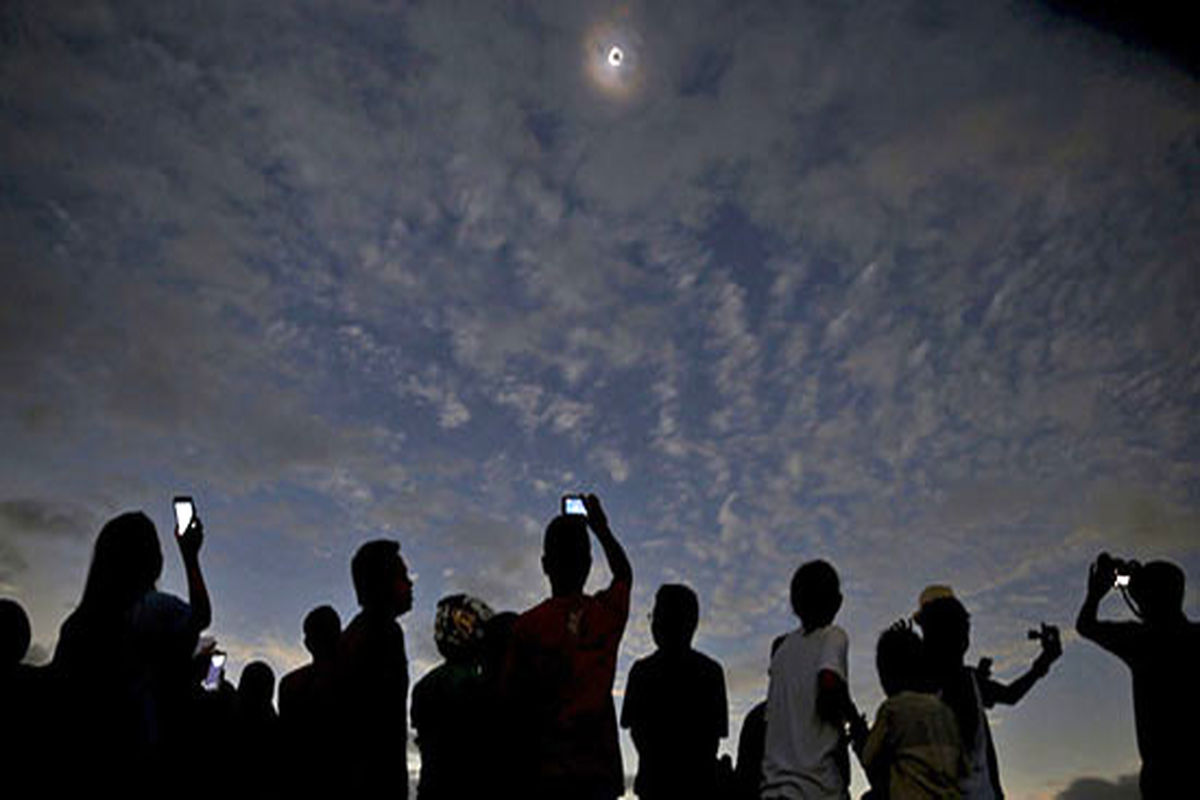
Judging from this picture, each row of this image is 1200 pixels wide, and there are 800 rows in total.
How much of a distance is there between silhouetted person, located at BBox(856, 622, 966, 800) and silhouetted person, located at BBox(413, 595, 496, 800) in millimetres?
2151

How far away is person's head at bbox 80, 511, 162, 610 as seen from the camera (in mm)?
4207

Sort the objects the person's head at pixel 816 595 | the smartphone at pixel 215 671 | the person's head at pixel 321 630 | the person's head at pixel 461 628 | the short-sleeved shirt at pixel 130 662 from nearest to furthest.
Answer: the short-sleeved shirt at pixel 130 662 → the person's head at pixel 816 595 → the person's head at pixel 461 628 → the person's head at pixel 321 630 → the smartphone at pixel 215 671

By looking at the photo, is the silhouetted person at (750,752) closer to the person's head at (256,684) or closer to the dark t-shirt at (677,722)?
the dark t-shirt at (677,722)

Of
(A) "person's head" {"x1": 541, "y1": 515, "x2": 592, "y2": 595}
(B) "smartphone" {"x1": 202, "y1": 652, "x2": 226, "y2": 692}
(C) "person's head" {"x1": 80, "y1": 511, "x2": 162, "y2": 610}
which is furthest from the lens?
(B) "smartphone" {"x1": 202, "y1": 652, "x2": 226, "y2": 692}

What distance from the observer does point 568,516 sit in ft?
15.6

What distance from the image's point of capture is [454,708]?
506 centimetres

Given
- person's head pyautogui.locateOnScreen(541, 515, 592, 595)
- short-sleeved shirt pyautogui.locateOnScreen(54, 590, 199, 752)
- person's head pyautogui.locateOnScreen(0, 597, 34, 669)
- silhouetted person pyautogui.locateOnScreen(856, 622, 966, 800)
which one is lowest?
silhouetted person pyautogui.locateOnScreen(856, 622, 966, 800)

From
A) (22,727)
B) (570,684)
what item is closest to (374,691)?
(570,684)

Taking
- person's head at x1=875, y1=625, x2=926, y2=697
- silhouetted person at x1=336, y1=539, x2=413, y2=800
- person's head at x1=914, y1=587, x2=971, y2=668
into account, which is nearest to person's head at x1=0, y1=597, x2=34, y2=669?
silhouetted person at x1=336, y1=539, x2=413, y2=800

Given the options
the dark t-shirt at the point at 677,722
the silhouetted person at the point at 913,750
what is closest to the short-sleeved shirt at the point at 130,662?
the dark t-shirt at the point at 677,722

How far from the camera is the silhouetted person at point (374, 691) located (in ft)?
14.0

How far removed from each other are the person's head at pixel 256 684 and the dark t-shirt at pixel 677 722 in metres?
3.13

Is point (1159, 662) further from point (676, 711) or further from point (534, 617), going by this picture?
point (534, 617)

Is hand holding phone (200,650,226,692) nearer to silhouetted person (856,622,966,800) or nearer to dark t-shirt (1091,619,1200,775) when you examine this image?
silhouetted person (856,622,966,800)
